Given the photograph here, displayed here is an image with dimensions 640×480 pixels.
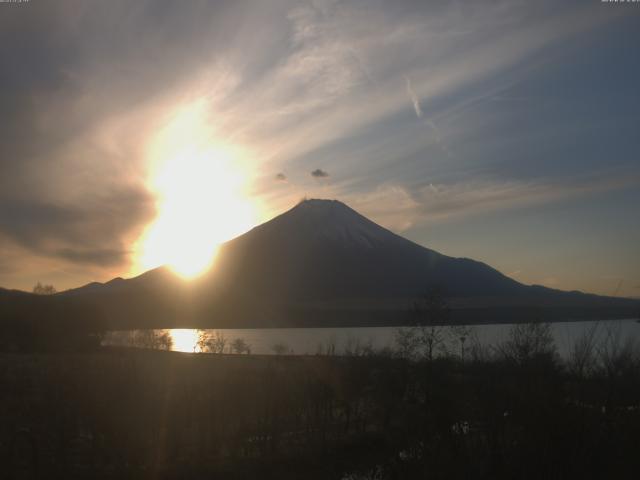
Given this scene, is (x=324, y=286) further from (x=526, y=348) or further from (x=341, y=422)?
(x=526, y=348)

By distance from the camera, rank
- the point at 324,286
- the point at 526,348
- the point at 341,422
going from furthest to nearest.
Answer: the point at 324,286 < the point at 341,422 < the point at 526,348

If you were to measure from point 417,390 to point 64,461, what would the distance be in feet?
41.1

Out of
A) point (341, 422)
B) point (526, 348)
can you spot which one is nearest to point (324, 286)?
point (341, 422)

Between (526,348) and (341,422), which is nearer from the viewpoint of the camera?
(526,348)

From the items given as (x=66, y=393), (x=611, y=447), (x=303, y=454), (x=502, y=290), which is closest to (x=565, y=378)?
(x=611, y=447)

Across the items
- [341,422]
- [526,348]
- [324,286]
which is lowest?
[341,422]

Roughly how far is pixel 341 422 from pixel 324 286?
438 feet

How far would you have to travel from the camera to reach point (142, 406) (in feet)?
59.1

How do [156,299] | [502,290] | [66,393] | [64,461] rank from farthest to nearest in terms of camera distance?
[502,290] → [156,299] → [66,393] → [64,461]

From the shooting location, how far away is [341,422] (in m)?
20.4

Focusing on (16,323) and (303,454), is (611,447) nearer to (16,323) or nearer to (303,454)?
(303,454)

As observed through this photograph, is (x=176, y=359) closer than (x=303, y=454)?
No

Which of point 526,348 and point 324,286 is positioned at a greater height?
point 324,286

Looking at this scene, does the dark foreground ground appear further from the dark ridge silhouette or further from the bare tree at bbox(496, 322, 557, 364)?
the dark ridge silhouette
